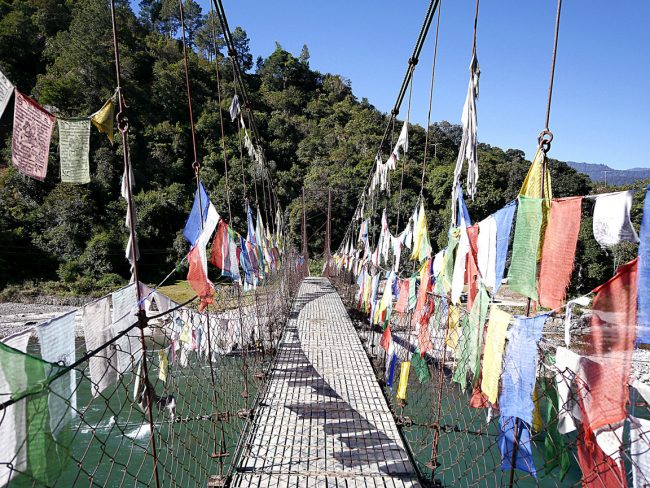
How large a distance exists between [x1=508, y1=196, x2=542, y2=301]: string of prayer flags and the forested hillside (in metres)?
10.8

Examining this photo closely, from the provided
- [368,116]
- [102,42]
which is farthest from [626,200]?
[368,116]

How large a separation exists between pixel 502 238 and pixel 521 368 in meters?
0.56

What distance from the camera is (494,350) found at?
1583mm

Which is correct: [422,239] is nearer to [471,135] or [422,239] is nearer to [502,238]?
[471,135]

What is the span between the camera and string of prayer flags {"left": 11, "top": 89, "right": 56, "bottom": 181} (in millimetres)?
1220

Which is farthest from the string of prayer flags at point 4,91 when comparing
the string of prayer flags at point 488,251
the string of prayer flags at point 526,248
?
the string of prayer flags at point 488,251

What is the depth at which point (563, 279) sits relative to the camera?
1.34m

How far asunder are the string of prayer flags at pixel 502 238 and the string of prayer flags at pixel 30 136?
160 centimetres

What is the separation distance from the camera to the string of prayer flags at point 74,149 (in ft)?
4.68

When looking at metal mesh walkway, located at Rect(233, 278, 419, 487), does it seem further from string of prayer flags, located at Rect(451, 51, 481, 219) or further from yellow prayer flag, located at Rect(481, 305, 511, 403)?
string of prayer flags, located at Rect(451, 51, 481, 219)

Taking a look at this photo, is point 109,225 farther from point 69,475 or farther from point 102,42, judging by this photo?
point 69,475

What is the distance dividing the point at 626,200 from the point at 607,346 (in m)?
0.40

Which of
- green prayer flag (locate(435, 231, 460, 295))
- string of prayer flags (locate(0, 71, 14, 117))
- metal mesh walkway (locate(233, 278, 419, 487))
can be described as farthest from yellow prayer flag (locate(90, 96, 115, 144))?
green prayer flag (locate(435, 231, 460, 295))

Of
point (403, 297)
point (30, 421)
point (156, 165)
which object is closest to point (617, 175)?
Answer: point (156, 165)
